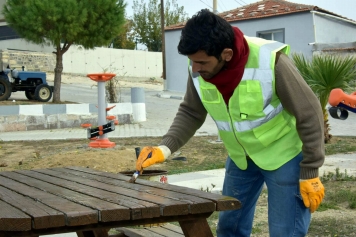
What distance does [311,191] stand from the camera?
273 centimetres

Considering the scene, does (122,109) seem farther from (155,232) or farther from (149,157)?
(149,157)

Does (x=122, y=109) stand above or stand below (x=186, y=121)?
below

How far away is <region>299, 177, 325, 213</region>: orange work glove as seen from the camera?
2732 mm

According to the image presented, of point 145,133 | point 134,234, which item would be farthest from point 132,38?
point 134,234

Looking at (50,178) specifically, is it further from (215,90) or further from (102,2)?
(102,2)

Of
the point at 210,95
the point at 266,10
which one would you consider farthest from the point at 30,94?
the point at 210,95

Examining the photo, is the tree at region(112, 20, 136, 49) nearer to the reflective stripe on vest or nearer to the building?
the building

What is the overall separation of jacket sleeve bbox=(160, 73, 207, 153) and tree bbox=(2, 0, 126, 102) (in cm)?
1420

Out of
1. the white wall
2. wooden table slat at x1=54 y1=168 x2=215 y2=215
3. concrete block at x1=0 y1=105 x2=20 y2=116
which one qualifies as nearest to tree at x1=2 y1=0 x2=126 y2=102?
concrete block at x1=0 y1=105 x2=20 y2=116

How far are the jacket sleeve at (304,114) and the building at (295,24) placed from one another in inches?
758

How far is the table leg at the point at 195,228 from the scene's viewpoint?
274 cm

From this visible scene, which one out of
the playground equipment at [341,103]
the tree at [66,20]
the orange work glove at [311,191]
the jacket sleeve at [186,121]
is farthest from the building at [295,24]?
the orange work glove at [311,191]

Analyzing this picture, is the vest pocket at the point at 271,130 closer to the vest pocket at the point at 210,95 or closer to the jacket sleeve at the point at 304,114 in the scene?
the jacket sleeve at the point at 304,114

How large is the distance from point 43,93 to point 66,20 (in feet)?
9.23
